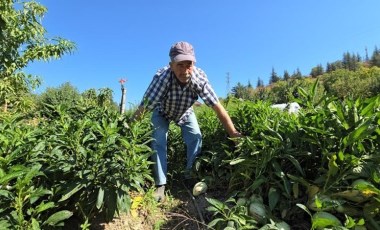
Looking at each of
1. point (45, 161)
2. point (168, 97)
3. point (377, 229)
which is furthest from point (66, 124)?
point (377, 229)

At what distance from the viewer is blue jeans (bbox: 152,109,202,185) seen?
125 inches

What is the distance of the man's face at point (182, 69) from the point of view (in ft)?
10.6

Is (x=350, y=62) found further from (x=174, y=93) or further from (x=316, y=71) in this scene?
(x=174, y=93)

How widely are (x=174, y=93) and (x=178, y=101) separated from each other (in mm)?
93

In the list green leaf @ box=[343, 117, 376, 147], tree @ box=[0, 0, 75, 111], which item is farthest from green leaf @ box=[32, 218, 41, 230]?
tree @ box=[0, 0, 75, 111]

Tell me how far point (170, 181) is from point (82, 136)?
147 centimetres

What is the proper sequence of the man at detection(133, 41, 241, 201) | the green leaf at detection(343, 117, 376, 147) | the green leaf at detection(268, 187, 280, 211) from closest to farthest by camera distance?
the green leaf at detection(343, 117, 376, 147)
the green leaf at detection(268, 187, 280, 211)
the man at detection(133, 41, 241, 201)

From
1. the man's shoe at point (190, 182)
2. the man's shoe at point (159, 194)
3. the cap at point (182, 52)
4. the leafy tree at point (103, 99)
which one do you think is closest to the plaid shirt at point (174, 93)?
the cap at point (182, 52)

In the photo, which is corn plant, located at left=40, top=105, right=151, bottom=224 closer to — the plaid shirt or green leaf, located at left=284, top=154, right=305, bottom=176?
green leaf, located at left=284, top=154, right=305, bottom=176

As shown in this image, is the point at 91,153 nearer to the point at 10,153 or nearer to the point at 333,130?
the point at 10,153

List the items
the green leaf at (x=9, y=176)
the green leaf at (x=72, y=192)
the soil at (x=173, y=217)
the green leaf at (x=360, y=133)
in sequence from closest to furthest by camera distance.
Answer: the green leaf at (x=9, y=176)
the green leaf at (x=360, y=133)
the green leaf at (x=72, y=192)
the soil at (x=173, y=217)

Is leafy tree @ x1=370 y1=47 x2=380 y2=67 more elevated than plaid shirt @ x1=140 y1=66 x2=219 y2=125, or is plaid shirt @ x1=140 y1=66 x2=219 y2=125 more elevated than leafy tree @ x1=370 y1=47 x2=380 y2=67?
leafy tree @ x1=370 y1=47 x2=380 y2=67

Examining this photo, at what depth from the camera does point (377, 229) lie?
73.2 inches

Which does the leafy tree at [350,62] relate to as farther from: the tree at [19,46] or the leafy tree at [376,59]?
the tree at [19,46]
